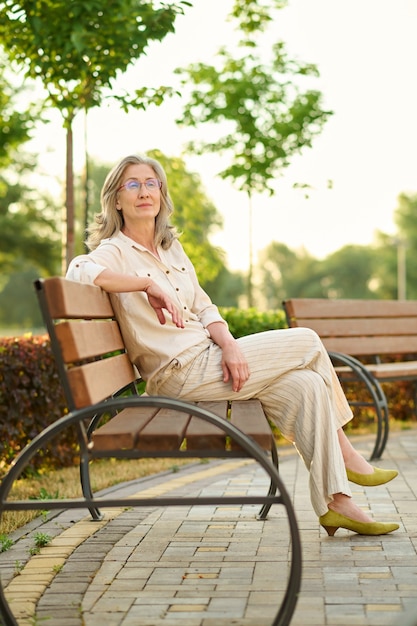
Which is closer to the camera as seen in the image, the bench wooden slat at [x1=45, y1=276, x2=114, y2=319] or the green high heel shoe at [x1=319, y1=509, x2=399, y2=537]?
the bench wooden slat at [x1=45, y1=276, x2=114, y2=319]

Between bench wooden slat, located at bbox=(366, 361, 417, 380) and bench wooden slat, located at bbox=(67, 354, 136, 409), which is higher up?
bench wooden slat, located at bbox=(67, 354, 136, 409)

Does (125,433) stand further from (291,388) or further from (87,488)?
(87,488)

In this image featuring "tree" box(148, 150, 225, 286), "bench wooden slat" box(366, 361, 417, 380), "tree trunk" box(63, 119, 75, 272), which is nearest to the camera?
"bench wooden slat" box(366, 361, 417, 380)

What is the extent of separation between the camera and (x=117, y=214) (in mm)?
4141

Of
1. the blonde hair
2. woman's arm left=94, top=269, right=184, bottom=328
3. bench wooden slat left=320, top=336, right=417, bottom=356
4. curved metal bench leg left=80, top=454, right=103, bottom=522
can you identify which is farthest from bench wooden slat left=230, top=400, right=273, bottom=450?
bench wooden slat left=320, top=336, right=417, bottom=356

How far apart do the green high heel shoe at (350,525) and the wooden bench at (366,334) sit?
2221 mm

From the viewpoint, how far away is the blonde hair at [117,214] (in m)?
4.10

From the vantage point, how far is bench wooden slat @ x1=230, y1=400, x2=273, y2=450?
2994 mm

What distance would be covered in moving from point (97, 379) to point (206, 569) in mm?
958

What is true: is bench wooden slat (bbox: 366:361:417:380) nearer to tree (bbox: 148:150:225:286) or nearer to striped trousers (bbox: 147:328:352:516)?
striped trousers (bbox: 147:328:352:516)

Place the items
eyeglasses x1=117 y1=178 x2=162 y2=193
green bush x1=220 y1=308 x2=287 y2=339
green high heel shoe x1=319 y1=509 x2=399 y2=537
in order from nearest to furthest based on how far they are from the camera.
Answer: green high heel shoe x1=319 y1=509 x2=399 y2=537
eyeglasses x1=117 y1=178 x2=162 y2=193
green bush x1=220 y1=308 x2=287 y2=339

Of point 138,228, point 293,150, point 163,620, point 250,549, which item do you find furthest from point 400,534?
point 293,150

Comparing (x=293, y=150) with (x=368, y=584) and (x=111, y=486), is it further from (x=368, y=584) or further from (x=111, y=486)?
(x=368, y=584)

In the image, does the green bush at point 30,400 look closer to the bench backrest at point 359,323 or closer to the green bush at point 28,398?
the green bush at point 28,398
